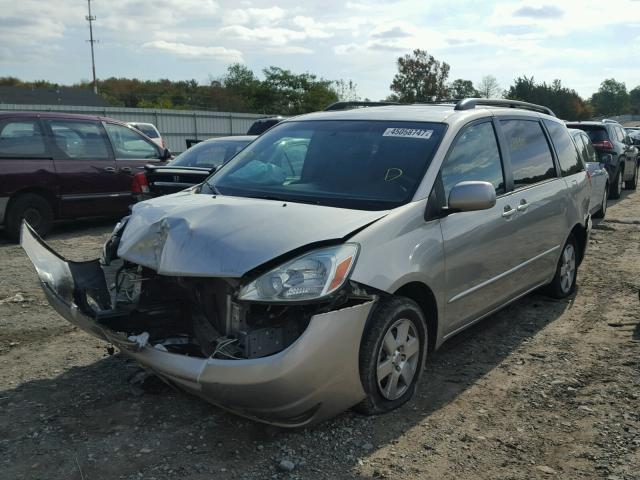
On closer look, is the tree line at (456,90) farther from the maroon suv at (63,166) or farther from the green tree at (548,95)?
the maroon suv at (63,166)

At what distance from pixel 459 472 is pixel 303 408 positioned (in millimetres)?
830

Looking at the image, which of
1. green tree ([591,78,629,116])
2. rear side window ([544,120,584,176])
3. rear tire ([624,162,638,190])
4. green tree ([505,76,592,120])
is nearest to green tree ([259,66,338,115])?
green tree ([505,76,592,120])

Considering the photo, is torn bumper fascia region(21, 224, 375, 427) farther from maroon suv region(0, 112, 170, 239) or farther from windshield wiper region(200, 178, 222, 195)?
maroon suv region(0, 112, 170, 239)

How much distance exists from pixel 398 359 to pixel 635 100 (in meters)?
150

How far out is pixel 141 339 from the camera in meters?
3.31

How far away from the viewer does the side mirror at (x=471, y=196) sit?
3.79m

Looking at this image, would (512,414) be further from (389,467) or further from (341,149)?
(341,149)

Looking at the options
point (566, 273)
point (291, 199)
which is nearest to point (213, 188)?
point (291, 199)

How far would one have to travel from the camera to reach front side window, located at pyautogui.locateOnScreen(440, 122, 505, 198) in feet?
13.5

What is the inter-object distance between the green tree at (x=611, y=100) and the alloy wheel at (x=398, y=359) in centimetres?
11866

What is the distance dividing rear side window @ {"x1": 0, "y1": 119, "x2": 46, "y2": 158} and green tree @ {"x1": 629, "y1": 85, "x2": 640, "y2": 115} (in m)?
131

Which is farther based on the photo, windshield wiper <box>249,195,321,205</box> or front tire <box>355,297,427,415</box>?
windshield wiper <box>249,195,321,205</box>

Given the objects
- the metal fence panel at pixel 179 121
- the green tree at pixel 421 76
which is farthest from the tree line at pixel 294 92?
the metal fence panel at pixel 179 121

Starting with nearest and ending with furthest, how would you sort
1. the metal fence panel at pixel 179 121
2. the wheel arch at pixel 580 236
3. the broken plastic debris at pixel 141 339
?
1. the broken plastic debris at pixel 141 339
2. the wheel arch at pixel 580 236
3. the metal fence panel at pixel 179 121
